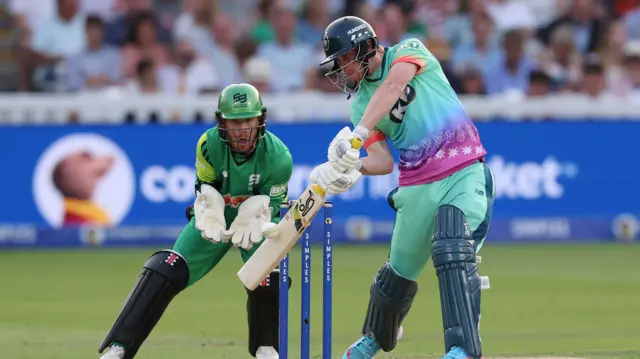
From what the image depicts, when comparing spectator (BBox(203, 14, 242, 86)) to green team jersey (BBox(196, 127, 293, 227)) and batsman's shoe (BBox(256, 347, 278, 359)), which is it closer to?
green team jersey (BBox(196, 127, 293, 227))

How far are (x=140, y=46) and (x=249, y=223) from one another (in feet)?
28.0

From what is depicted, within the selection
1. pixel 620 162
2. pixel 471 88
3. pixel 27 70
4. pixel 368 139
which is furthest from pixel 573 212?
pixel 368 139

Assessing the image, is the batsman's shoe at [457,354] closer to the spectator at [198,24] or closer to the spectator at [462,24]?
the spectator at [198,24]

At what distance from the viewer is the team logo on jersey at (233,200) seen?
23.6ft

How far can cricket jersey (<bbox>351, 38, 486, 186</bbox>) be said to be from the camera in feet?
21.7

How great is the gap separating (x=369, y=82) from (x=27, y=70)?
9.07m

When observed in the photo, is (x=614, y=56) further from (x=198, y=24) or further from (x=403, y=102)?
(x=403, y=102)

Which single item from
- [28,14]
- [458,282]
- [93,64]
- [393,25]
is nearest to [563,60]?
[393,25]

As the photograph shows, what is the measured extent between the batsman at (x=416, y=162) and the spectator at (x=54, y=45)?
8.70 meters

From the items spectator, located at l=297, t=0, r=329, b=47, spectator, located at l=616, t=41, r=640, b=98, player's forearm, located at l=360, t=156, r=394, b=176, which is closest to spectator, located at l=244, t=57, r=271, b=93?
spectator, located at l=297, t=0, r=329, b=47

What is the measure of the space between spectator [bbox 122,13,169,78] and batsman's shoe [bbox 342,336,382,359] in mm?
8587

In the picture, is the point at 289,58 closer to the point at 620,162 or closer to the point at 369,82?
the point at 620,162

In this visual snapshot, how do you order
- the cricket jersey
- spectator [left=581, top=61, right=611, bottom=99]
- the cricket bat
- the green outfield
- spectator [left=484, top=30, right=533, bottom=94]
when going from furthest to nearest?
spectator [left=484, top=30, right=533, bottom=94] → spectator [left=581, top=61, right=611, bottom=99] → the green outfield → the cricket jersey → the cricket bat

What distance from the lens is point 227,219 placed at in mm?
7242
